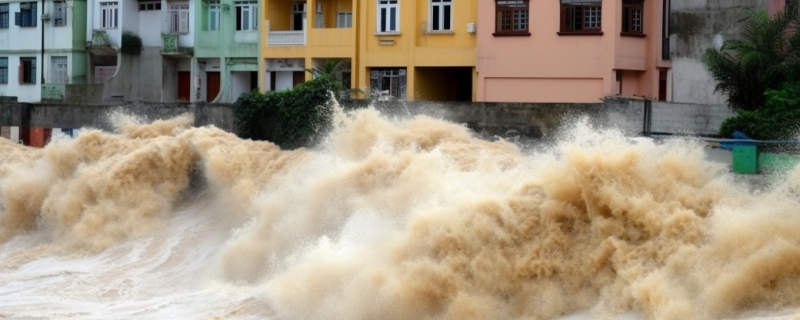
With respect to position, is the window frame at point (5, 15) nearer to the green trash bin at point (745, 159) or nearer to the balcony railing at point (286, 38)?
the balcony railing at point (286, 38)

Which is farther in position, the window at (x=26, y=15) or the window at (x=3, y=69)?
the window at (x=3, y=69)

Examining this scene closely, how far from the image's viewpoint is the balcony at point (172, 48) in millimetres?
40031

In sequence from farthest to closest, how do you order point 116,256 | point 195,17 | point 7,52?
point 7,52, point 195,17, point 116,256

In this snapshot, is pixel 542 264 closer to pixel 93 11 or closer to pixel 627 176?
pixel 627 176

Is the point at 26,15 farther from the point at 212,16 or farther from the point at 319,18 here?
the point at 319,18

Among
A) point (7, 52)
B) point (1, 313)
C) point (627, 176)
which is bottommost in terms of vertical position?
point (1, 313)

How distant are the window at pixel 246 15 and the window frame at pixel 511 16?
28.1 ft

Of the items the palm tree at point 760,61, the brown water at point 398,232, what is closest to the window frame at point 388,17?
the brown water at point 398,232

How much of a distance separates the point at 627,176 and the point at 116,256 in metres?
11.9

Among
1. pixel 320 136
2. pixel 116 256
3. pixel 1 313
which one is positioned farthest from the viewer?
pixel 320 136

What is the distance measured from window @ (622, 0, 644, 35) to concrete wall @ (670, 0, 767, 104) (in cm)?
153

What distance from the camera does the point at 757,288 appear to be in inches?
582

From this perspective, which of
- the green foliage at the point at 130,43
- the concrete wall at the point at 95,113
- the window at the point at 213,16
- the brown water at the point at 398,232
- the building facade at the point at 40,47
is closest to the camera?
the brown water at the point at 398,232

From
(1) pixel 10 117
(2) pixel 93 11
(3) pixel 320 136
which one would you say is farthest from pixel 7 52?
(3) pixel 320 136
